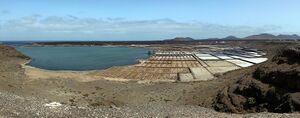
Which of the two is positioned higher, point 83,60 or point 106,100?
point 106,100

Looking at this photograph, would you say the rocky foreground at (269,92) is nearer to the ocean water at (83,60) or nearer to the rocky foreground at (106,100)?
the rocky foreground at (106,100)

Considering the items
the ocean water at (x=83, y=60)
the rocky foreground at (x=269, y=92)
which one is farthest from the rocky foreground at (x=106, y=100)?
the ocean water at (x=83, y=60)

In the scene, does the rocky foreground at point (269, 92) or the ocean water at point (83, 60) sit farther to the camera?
the ocean water at point (83, 60)

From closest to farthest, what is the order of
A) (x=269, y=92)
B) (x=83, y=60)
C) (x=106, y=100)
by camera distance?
(x=269, y=92) < (x=106, y=100) < (x=83, y=60)

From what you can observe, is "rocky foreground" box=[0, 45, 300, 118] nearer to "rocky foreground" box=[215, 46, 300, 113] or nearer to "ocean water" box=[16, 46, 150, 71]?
"rocky foreground" box=[215, 46, 300, 113]

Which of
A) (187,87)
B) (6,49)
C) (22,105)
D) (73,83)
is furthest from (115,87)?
(6,49)

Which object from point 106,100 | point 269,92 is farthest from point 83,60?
point 269,92

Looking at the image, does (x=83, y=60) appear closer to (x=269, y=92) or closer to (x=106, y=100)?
(x=106, y=100)

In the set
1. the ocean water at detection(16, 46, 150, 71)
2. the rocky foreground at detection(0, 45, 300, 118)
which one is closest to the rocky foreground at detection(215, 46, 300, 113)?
the rocky foreground at detection(0, 45, 300, 118)
